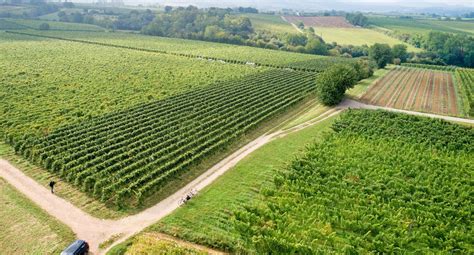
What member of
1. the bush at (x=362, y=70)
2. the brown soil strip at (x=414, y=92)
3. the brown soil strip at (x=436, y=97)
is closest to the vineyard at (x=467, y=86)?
the brown soil strip at (x=436, y=97)

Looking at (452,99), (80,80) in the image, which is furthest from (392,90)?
(80,80)

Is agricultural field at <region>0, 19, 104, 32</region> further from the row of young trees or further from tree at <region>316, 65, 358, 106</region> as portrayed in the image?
the row of young trees

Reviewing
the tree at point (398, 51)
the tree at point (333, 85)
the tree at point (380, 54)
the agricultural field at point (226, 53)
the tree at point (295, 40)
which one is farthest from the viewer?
the tree at point (295, 40)

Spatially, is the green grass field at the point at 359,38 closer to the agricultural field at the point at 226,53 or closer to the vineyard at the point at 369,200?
the agricultural field at the point at 226,53

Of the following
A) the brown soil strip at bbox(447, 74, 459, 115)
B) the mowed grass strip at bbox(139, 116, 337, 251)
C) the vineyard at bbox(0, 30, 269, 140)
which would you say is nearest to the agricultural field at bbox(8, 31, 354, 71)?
the vineyard at bbox(0, 30, 269, 140)

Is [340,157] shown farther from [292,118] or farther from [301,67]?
[301,67]

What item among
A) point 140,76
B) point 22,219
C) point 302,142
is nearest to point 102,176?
point 22,219
